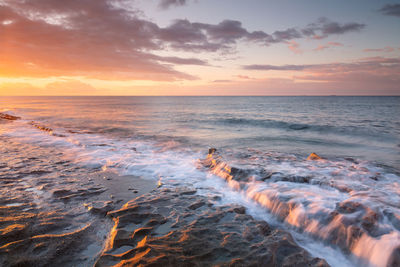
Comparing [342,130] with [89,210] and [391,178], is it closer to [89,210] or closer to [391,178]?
[391,178]

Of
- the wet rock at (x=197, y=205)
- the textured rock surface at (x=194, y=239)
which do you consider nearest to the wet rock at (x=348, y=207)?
the textured rock surface at (x=194, y=239)

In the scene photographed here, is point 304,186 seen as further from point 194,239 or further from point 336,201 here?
point 194,239

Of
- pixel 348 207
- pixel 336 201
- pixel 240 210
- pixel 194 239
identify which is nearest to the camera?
pixel 194 239

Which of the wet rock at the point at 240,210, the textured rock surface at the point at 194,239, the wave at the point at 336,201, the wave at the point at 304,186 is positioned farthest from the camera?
the wet rock at the point at 240,210

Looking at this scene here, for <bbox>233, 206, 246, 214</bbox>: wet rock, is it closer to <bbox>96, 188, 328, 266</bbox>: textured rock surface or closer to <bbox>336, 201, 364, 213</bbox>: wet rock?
<bbox>96, 188, 328, 266</bbox>: textured rock surface

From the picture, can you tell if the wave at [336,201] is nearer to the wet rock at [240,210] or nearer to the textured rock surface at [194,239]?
the wet rock at [240,210]

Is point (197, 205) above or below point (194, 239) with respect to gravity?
below

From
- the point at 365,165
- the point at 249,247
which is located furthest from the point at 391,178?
the point at 249,247

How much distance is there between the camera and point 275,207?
4703 millimetres

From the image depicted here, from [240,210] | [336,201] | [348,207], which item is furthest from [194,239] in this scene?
Answer: [336,201]

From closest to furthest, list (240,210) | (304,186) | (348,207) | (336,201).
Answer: (348,207), (240,210), (336,201), (304,186)

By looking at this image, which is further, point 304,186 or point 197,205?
point 304,186

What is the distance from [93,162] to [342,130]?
20.1 meters

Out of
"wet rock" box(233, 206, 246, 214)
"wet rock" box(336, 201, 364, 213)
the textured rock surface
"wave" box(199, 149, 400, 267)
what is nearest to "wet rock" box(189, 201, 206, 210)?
the textured rock surface
